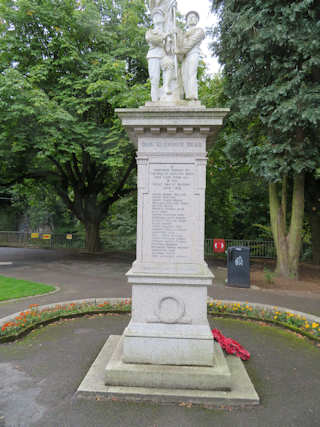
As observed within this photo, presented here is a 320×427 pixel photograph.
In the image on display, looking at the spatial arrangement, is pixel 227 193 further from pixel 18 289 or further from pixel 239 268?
pixel 18 289

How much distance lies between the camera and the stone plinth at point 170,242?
441cm

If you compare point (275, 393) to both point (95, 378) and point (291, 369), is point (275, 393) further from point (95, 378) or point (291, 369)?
point (95, 378)

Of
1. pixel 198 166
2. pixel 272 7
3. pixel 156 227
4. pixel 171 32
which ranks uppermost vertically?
pixel 272 7

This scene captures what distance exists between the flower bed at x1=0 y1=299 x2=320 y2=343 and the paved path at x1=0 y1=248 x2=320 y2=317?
119cm

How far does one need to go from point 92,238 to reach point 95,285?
1070 centimetres

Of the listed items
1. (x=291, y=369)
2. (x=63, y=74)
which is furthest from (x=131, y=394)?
(x=63, y=74)

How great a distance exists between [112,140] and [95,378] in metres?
11.4

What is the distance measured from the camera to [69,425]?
348 centimetres

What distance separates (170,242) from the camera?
4609 millimetres

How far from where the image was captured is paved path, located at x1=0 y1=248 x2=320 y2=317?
898 cm

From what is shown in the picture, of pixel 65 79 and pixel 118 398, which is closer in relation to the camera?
pixel 118 398

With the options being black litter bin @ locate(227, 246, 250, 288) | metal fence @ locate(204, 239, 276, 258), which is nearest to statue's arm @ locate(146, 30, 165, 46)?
black litter bin @ locate(227, 246, 250, 288)

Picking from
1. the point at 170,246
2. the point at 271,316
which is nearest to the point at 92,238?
the point at 271,316

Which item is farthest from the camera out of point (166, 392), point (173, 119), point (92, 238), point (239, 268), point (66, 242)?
point (66, 242)
